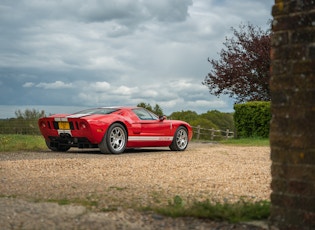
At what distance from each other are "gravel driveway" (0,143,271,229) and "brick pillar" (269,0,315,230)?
24.6 inches

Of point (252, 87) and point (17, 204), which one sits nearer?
point (17, 204)

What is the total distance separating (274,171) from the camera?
436 cm

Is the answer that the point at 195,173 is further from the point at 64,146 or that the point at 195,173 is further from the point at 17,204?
the point at 64,146

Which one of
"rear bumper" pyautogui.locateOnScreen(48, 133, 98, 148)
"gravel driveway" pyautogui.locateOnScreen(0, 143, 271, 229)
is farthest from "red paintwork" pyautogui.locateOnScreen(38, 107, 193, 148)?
"gravel driveway" pyautogui.locateOnScreen(0, 143, 271, 229)

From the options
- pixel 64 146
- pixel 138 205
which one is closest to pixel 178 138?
pixel 64 146

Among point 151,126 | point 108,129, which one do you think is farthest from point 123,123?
point 151,126

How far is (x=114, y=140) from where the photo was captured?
1356 cm

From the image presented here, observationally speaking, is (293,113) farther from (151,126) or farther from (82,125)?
(151,126)

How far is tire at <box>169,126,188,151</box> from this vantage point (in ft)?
49.8

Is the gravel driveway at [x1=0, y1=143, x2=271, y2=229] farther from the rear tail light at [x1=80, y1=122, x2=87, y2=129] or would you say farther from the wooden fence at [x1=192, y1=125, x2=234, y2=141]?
the wooden fence at [x1=192, y1=125, x2=234, y2=141]

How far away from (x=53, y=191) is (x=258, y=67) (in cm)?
2659

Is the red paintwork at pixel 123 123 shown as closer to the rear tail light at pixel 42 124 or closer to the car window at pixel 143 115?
the rear tail light at pixel 42 124

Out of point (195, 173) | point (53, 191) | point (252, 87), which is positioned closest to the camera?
point (53, 191)

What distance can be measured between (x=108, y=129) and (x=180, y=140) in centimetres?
284
